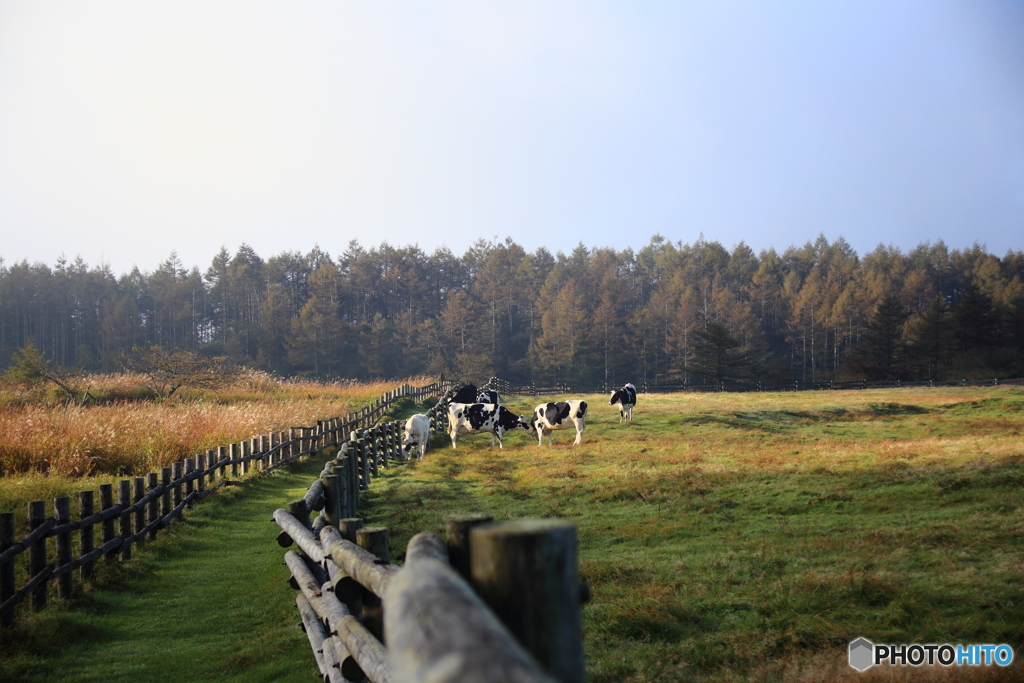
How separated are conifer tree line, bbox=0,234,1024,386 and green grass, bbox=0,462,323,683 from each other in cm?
5522

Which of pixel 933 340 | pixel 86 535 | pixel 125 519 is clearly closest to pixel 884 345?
pixel 933 340

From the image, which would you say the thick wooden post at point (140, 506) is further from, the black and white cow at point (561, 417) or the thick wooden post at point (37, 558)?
the black and white cow at point (561, 417)

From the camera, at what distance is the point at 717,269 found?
102m

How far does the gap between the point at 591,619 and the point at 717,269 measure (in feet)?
330

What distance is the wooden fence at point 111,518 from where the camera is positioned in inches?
270

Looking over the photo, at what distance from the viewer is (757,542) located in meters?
9.17

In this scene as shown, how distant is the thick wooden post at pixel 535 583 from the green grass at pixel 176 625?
512cm

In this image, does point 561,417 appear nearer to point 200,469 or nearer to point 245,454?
point 245,454

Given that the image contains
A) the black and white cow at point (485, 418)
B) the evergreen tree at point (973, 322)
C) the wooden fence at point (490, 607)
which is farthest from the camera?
the evergreen tree at point (973, 322)

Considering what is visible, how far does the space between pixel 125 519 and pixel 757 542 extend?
8.16m

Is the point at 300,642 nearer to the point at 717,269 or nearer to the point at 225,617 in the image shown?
the point at 225,617

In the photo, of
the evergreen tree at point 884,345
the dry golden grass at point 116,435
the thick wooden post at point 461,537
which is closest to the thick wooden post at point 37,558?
the dry golden grass at point 116,435
